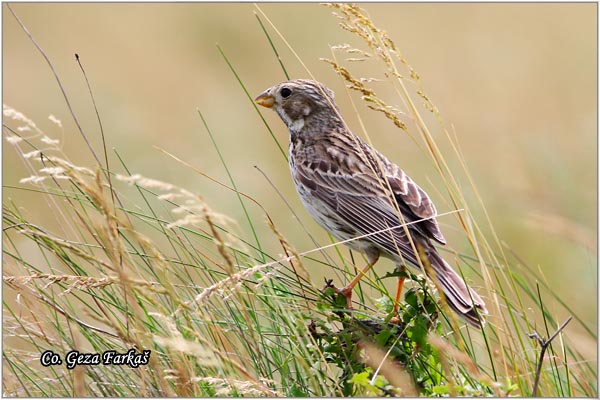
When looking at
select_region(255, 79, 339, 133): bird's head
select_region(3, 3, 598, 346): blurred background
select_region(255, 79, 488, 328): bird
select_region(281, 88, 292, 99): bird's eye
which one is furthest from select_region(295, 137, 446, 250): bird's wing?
select_region(3, 3, 598, 346): blurred background

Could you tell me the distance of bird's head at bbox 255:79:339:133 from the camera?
18.7 ft

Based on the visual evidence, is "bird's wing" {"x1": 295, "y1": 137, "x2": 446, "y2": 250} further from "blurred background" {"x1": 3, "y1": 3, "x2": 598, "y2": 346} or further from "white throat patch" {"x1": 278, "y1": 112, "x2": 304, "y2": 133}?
"blurred background" {"x1": 3, "y1": 3, "x2": 598, "y2": 346}

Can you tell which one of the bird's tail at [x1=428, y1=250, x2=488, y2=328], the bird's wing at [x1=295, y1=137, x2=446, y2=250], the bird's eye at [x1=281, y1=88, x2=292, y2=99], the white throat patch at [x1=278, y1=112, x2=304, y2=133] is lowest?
the bird's tail at [x1=428, y1=250, x2=488, y2=328]

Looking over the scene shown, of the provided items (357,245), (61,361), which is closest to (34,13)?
(357,245)

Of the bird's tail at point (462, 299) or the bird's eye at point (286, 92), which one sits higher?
the bird's eye at point (286, 92)

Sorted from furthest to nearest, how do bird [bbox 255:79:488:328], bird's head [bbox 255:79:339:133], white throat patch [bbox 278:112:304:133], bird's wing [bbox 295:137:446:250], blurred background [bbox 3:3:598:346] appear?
blurred background [bbox 3:3:598:346]
white throat patch [bbox 278:112:304:133]
bird's head [bbox 255:79:339:133]
bird's wing [bbox 295:137:446:250]
bird [bbox 255:79:488:328]

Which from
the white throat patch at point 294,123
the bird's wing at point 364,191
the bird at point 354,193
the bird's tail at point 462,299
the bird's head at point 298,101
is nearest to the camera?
the bird's tail at point 462,299

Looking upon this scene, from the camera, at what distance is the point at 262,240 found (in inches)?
289

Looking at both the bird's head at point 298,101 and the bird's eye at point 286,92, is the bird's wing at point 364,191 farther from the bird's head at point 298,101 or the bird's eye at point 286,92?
the bird's eye at point 286,92

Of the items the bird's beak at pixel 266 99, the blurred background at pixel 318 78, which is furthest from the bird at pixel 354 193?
the blurred background at pixel 318 78

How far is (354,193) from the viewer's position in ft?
17.1

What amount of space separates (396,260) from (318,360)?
1537 millimetres

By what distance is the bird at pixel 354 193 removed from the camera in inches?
170

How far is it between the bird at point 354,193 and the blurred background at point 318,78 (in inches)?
81.8
